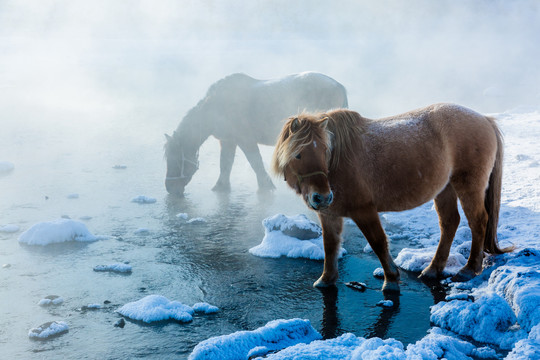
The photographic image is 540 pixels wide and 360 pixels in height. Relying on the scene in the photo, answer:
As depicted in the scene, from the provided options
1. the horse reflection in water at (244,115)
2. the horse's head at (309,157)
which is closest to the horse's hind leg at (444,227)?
the horse's head at (309,157)

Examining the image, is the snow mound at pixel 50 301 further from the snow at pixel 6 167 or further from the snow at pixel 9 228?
the snow at pixel 6 167

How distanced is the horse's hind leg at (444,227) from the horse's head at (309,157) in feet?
5.15

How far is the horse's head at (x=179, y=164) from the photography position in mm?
9219

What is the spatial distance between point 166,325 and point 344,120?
2370mm

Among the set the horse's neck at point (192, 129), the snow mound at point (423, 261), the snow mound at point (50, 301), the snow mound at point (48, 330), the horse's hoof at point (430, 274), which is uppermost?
the horse's neck at point (192, 129)

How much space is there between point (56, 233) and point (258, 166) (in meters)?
4.22

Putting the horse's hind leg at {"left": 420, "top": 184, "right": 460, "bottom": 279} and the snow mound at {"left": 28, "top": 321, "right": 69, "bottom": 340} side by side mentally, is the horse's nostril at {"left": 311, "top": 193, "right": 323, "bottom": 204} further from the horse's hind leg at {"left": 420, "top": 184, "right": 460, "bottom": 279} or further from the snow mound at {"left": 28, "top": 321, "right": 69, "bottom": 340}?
the snow mound at {"left": 28, "top": 321, "right": 69, "bottom": 340}

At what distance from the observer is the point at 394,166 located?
14.6 ft

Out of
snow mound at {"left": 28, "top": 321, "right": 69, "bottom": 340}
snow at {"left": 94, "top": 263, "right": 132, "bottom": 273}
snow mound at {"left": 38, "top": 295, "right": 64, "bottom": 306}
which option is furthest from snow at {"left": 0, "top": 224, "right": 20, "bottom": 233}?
snow mound at {"left": 28, "top": 321, "right": 69, "bottom": 340}

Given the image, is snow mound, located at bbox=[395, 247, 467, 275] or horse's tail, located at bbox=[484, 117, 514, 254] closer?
horse's tail, located at bbox=[484, 117, 514, 254]

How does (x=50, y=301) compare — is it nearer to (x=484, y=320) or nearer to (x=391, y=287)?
(x=391, y=287)

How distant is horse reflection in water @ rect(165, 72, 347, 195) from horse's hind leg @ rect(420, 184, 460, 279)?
4369 mm

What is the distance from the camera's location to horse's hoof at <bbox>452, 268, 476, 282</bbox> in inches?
185

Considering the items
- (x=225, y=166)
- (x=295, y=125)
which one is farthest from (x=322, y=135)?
(x=225, y=166)
